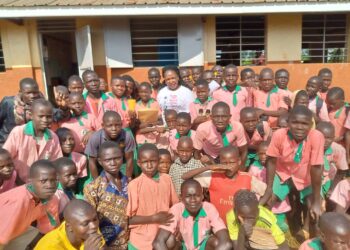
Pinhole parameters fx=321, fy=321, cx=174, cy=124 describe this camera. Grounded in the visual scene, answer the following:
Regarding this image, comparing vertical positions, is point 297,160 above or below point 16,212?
above

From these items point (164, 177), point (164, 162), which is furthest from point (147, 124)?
point (164, 177)

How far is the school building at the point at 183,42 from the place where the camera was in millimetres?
7035

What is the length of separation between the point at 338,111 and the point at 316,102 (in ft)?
1.07

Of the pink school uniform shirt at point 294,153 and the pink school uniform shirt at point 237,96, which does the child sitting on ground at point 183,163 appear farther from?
the pink school uniform shirt at point 237,96

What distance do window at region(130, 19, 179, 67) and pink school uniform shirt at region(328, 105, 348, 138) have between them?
13.3 feet

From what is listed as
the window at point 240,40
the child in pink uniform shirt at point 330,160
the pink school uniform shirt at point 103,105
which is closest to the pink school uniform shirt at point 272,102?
the child in pink uniform shirt at point 330,160

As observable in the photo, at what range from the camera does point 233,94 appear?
4.14 metres

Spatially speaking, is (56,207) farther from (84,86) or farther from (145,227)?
(84,86)

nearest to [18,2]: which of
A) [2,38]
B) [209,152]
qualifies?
[2,38]

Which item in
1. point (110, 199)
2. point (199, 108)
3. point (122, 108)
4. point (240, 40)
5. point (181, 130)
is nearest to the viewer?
point (110, 199)

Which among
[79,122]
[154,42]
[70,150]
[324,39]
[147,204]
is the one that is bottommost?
[147,204]

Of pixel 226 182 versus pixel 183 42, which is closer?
pixel 226 182

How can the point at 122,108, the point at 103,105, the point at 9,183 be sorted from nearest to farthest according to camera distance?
the point at 9,183 < the point at 103,105 < the point at 122,108

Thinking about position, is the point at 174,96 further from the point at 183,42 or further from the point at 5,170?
the point at 183,42
